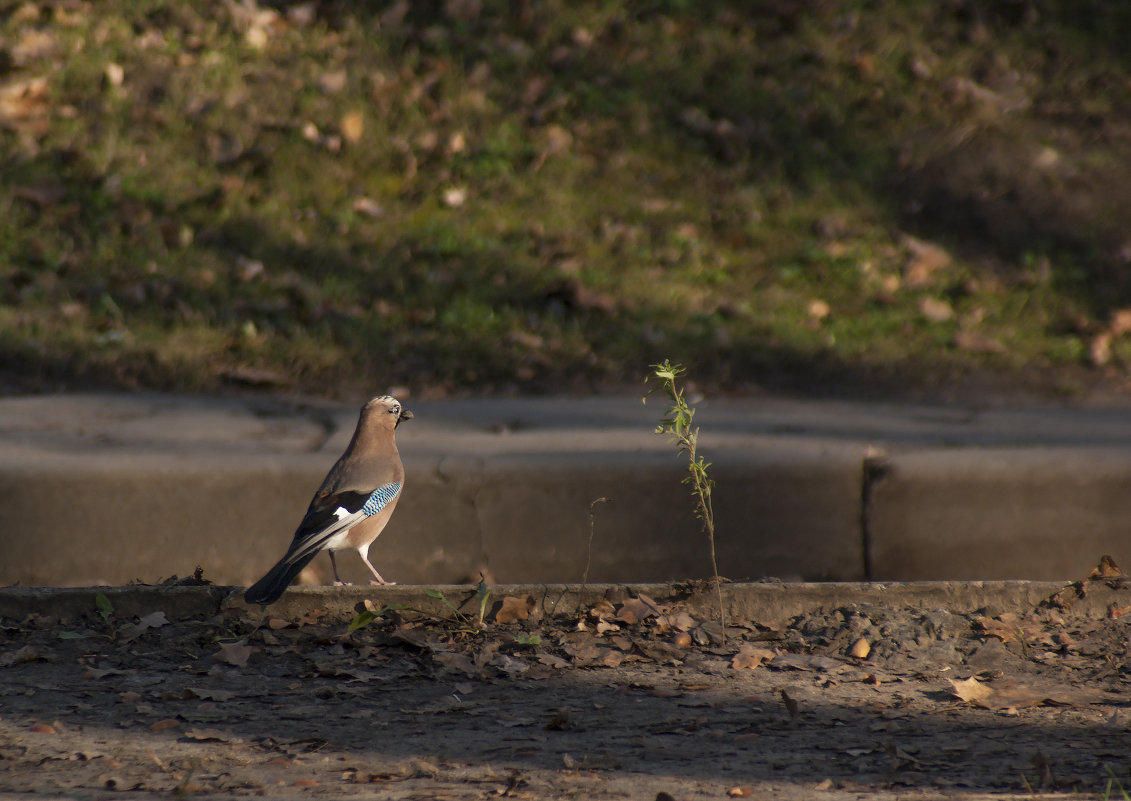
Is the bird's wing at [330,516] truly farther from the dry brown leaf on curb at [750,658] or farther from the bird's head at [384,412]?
the dry brown leaf on curb at [750,658]

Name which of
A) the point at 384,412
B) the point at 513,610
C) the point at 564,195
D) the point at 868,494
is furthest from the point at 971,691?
the point at 564,195

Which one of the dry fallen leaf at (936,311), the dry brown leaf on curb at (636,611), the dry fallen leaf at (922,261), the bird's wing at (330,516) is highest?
the dry fallen leaf at (922,261)

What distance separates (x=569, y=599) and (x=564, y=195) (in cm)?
500

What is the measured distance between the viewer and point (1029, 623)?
12.5 ft

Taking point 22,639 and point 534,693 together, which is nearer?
point 534,693

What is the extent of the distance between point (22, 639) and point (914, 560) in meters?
3.31

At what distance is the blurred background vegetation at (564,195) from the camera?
7.02 meters

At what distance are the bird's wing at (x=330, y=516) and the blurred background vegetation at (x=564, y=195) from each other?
8.67 feet

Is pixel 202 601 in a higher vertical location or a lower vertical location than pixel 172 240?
lower

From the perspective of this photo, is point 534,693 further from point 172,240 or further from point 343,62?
point 343,62

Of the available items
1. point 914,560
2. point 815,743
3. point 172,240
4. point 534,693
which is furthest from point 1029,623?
point 172,240

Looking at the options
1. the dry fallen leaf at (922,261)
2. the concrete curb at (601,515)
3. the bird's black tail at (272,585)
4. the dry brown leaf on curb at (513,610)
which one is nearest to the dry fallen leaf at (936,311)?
the dry fallen leaf at (922,261)

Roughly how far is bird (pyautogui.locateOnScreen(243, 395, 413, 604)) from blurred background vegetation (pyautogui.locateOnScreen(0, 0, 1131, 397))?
236 cm

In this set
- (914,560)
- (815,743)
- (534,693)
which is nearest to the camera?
(815,743)
